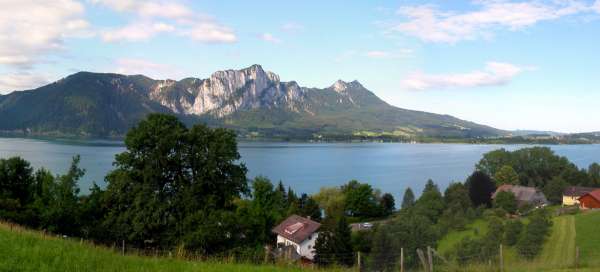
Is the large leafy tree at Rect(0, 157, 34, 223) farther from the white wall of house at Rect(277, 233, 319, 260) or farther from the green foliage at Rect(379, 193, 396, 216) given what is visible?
the green foliage at Rect(379, 193, 396, 216)

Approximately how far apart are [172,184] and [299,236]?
57.4 ft

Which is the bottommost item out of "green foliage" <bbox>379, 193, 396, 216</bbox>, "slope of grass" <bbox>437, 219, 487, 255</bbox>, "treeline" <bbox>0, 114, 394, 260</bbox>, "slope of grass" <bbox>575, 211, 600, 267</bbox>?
"green foliage" <bbox>379, 193, 396, 216</bbox>

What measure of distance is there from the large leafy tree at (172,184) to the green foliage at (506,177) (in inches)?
2401

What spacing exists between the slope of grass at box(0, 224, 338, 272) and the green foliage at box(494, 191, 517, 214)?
153ft

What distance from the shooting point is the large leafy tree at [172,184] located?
18141 mm

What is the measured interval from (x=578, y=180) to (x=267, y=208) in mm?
48692

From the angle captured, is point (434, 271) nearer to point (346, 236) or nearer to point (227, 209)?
point (227, 209)

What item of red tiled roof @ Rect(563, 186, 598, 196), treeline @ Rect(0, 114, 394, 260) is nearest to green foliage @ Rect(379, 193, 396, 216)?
red tiled roof @ Rect(563, 186, 598, 196)

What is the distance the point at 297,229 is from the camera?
36.5 meters

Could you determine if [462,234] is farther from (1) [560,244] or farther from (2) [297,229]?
(2) [297,229]

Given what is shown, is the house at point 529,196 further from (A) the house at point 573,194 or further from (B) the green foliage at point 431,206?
(B) the green foliage at point 431,206

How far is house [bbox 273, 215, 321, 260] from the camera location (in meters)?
35.0

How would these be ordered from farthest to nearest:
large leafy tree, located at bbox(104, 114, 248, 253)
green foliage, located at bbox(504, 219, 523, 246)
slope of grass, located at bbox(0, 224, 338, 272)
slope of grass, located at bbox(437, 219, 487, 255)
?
slope of grass, located at bbox(437, 219, 487, 255), green foliage, located at bbox(504, 219, 523, 246), large leafy tree, located at bbox(104, 114, 248, 253), slope of grass, located at bbox(0, 224, 338, 272)

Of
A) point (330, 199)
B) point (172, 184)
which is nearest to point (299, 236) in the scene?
point (172, 184)
